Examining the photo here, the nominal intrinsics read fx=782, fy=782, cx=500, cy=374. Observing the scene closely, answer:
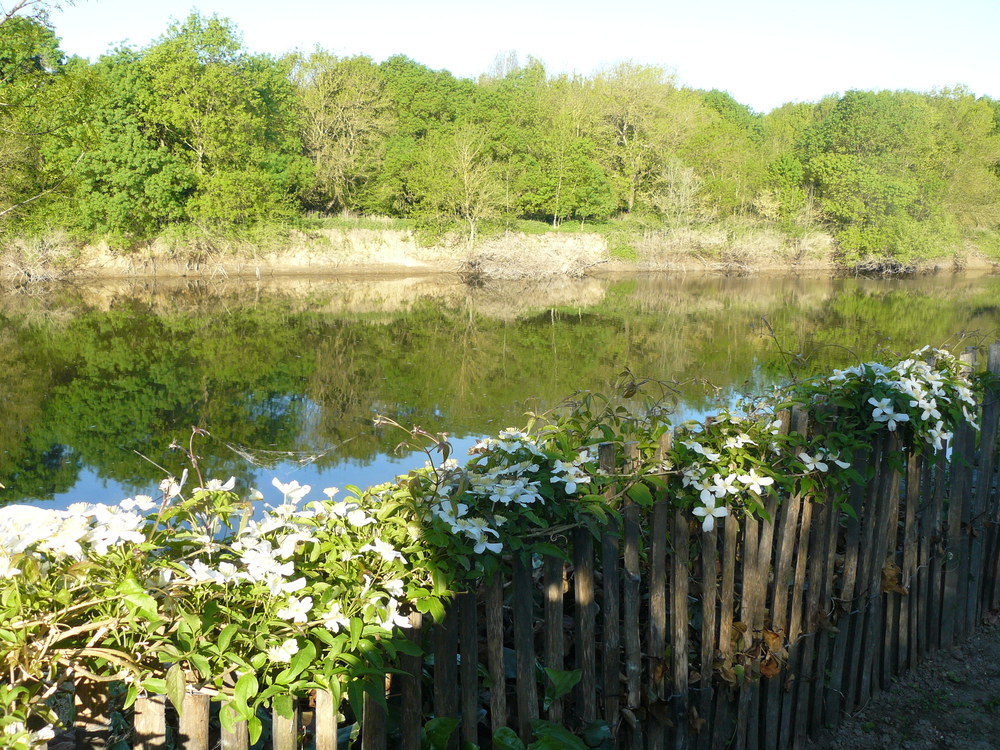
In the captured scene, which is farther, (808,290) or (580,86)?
(580,86)

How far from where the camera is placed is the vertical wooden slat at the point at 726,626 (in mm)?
3260

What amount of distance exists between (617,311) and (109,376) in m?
17.0

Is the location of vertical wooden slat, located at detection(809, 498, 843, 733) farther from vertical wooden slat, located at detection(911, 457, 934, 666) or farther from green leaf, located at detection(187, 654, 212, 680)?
green leaf, located at detection(187, 654, 212, 680)

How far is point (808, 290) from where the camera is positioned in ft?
123

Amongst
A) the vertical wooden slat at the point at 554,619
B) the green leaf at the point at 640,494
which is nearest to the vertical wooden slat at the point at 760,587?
the green leaf at the point at 640,494

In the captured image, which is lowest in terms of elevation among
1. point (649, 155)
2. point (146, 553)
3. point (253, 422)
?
point (253, 422)

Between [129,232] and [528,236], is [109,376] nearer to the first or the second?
[129,232]

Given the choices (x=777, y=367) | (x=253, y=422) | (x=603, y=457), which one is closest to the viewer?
(x=603, y=457)

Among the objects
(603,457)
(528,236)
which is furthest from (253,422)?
(528,236)

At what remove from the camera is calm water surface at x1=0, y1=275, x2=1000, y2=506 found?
11.0m

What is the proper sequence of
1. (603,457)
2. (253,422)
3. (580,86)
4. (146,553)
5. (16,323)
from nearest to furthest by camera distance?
(146,553) < (603,457) < (253,422) < (16,323) < (580,86)

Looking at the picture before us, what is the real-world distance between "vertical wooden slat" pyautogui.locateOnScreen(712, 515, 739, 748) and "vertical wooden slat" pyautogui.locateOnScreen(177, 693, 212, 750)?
2.11 meters

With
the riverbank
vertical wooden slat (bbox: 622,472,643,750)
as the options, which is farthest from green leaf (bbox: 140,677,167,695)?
the riverbank

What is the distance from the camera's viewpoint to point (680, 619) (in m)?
3.13
